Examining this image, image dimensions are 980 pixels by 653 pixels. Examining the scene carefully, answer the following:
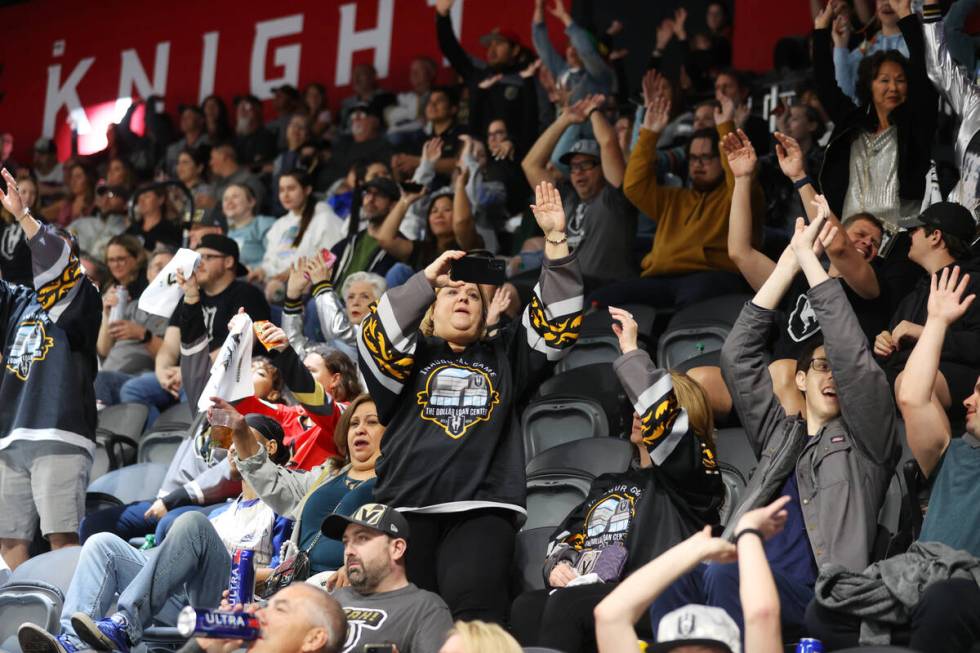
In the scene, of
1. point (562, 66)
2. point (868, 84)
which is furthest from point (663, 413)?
point (562, 66)

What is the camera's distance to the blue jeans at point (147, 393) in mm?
6816

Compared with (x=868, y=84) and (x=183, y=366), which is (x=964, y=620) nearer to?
(x=868, y=84)

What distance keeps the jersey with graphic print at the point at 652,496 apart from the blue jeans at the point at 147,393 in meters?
3.37

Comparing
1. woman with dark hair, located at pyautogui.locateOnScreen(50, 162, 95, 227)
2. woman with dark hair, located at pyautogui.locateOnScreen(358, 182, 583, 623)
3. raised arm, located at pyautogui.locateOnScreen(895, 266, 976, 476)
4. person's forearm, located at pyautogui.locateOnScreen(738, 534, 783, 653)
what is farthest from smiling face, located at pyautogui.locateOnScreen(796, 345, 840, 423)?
woman with dark hair, located at pyautogui.locateOnScreen(50, 162, 95, 227)

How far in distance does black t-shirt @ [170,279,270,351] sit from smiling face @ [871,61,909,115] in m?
2.82

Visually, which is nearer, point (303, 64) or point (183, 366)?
point (183, 366)

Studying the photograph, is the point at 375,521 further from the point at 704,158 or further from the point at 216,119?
the point at 216,119

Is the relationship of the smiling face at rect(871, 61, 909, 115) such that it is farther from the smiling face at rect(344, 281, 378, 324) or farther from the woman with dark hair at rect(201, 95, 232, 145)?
the woman with dark hair at rect(201, 95, 232, 145)

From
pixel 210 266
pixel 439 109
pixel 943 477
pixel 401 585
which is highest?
pixel 439 109

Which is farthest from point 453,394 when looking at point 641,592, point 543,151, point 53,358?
point 543,151

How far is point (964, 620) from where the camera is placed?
3084mm

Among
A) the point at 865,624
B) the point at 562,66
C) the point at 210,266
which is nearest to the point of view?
the point at 865,624

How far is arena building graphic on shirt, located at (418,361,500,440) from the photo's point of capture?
4.09 meters

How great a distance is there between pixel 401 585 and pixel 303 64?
8.22m
